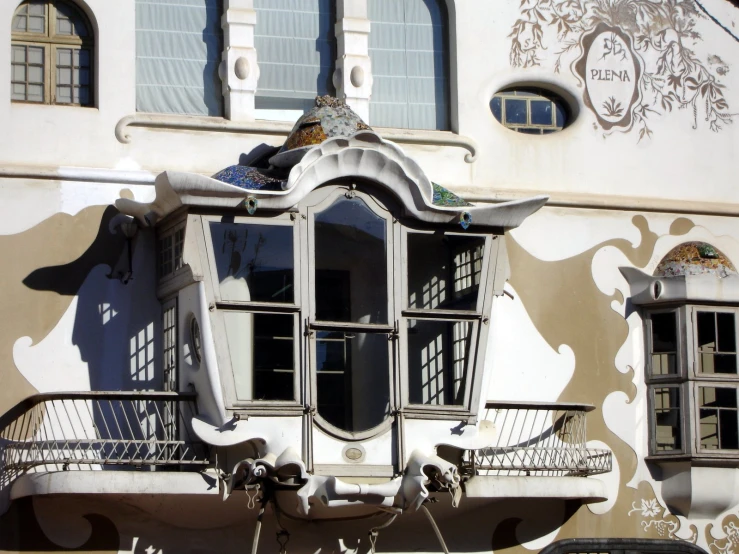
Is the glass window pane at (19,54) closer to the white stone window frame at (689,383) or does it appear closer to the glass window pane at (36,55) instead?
the glass window pane at (36,55)

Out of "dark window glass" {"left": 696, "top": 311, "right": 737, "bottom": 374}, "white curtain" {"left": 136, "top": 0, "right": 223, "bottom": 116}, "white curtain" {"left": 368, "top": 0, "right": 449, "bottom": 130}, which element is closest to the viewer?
"white curtain" {"left": 136, "top": 0, "right": 223, "bottom": 116}

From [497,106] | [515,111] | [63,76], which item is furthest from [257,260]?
[515,111]

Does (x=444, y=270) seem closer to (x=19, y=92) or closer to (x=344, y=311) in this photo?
(x=344, y=311)

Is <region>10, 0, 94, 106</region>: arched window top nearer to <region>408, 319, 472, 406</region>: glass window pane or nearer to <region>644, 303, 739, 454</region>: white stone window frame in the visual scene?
<region>408, 319, 472, 406</region>: glass window pane

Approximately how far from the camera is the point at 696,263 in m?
17.3

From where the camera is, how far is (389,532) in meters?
16.4

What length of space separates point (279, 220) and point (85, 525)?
2.90m

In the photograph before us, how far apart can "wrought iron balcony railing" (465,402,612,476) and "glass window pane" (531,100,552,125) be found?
107 inches

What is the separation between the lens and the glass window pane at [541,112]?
17828 millimetres

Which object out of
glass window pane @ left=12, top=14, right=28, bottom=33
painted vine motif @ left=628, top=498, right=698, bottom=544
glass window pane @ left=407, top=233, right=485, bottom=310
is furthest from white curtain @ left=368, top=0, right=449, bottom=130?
painted vine motif @ left=628, top=498, right=698, bottom=544

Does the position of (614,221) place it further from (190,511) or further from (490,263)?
(190,511)

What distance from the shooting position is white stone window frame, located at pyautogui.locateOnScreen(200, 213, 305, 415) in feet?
50.4

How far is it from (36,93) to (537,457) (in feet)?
17.4

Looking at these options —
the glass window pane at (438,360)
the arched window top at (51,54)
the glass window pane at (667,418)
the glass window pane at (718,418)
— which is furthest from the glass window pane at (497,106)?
the arched window top at (51,54)
